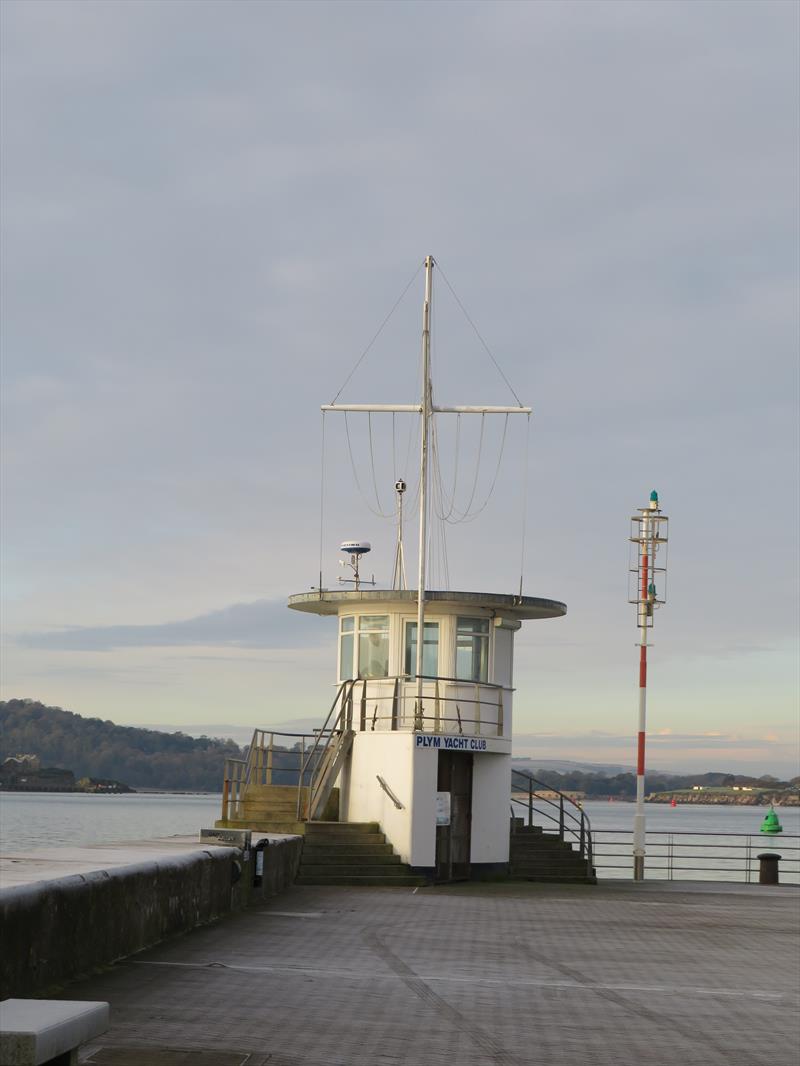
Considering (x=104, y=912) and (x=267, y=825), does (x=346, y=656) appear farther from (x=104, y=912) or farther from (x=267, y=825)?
(x=104, y=912)

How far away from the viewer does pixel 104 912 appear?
434 inches

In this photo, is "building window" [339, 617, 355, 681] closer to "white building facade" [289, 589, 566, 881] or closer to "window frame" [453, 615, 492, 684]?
"white building facade" [289, 589, 566, 881]

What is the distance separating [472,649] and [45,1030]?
80.2 ft

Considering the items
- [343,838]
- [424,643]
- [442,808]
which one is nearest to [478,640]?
[424,643]

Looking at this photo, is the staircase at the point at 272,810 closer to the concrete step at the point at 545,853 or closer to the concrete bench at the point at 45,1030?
the concrete step at the point at 545,853

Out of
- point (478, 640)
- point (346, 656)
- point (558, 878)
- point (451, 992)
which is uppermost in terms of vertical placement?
point (478, 640)

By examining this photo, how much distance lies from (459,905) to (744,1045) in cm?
1149

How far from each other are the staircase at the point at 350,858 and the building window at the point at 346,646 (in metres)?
3.59

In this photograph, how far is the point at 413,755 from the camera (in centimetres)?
2566

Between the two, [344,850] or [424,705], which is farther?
[424,705]

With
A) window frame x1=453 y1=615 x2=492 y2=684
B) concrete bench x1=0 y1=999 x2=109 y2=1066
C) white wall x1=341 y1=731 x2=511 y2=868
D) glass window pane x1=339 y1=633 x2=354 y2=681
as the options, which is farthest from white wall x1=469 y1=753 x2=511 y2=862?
concrete bench x1=0 y1=999 x2=109 y2=1066

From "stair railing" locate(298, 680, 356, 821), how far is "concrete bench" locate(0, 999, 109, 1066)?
2215 cm

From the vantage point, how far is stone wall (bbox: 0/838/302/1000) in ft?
29.3

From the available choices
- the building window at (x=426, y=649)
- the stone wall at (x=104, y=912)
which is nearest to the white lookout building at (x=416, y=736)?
the building window at (x=426, y=649)
